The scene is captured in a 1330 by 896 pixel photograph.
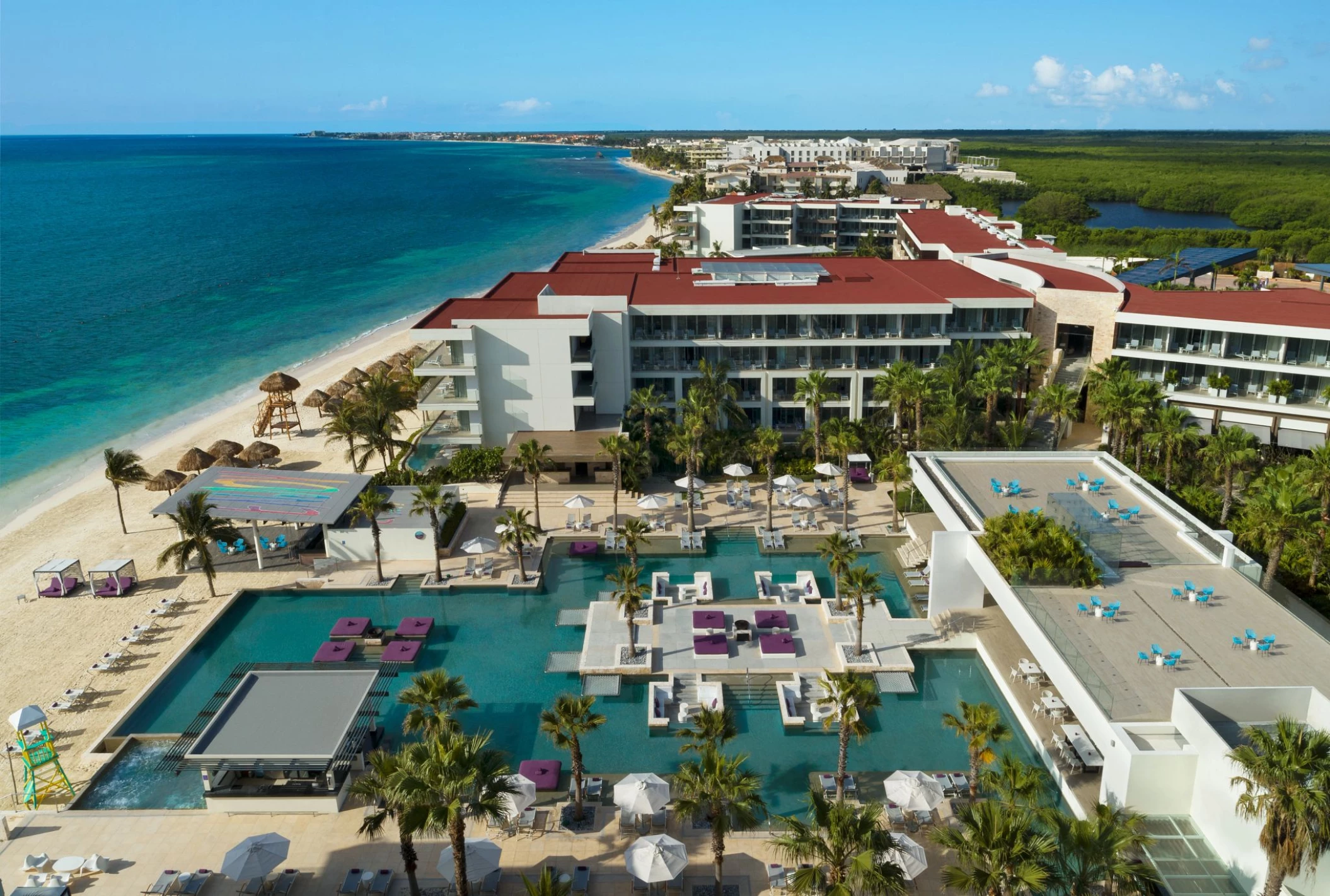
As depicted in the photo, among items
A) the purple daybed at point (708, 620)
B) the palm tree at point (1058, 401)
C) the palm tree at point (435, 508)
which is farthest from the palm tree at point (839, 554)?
the palm tree at point (1058, 401)

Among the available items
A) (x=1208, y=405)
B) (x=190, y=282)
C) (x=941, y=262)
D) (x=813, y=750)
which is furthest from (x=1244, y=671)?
(x=190, y=282)

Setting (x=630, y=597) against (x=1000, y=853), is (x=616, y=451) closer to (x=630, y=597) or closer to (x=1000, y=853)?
(x=630, y=597)

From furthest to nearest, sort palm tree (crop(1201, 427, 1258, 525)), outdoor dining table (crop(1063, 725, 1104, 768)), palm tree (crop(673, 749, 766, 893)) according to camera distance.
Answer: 1. palm tree (crop(1201, 427, 1258, 525))
2. outdoor dining table (crop(1063, 725, 1104, 768))
3. palm tree (crop(673, 749, 766, 893))

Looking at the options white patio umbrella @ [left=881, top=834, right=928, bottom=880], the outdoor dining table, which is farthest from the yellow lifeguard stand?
the outdoor dining table

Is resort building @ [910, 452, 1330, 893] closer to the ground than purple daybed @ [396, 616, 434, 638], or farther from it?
farther from it

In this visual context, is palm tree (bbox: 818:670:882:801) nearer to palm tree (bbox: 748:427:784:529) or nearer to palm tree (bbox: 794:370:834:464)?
palm tree (bbox: 748:427:784:529)

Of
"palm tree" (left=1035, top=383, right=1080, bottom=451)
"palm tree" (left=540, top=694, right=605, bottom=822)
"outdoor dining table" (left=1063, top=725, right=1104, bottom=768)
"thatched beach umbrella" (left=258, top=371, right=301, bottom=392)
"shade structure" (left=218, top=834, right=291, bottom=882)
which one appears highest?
"palm tree" (left=1035, top=383, right=1080, bottom=451)

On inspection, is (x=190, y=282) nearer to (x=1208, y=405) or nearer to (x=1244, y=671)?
(x=1208, y=405)
